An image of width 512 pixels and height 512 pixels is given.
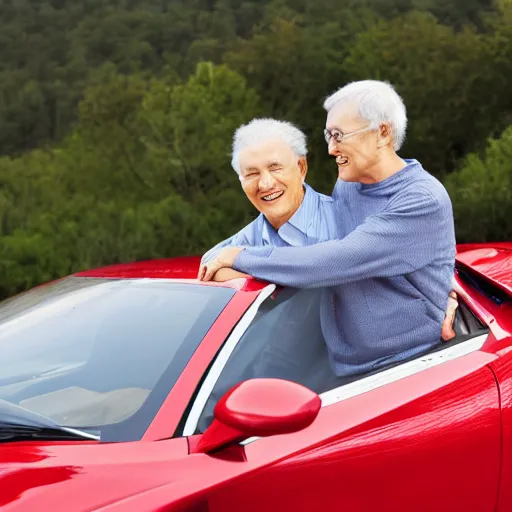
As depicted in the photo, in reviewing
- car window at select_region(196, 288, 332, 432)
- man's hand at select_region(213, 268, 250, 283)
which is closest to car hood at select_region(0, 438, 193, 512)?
car window at select_region(196, 288, 332, 432)

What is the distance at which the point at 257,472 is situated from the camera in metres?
1.89

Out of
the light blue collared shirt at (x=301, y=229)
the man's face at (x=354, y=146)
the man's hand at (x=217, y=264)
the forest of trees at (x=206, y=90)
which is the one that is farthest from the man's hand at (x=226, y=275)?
the forest of trees at (x=206, y=90)

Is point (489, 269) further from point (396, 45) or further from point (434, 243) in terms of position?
point (396, 45)

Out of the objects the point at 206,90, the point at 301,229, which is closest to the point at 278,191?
the point at 301,229

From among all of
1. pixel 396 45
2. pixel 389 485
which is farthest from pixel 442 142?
pixel 389 485

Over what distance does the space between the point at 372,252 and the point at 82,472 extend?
3.28 feet

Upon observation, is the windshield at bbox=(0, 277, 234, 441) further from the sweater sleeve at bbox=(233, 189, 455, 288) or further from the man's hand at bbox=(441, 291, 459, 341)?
the man's hand at bbox=(441, 291, 459, 341)

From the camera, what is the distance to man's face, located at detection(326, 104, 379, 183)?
273 centimetres

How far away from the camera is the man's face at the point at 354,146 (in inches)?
108

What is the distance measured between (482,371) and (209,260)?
79cm

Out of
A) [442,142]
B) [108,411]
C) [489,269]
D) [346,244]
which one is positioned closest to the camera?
[108,411]

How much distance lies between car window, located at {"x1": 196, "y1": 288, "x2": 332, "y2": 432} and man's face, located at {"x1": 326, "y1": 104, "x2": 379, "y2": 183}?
0.43 meters

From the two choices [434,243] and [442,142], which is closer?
[434,243]

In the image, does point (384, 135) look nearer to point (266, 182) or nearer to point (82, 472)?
point (266, 182)
